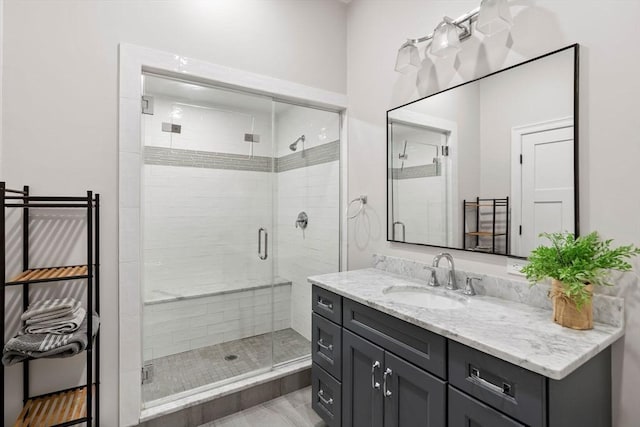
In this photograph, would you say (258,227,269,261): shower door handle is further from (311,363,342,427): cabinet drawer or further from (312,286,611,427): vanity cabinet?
(311,363,342,427): cabinet drawer

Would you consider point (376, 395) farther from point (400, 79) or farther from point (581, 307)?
point (400, 79)

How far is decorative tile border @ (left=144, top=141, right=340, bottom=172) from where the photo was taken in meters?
2.20

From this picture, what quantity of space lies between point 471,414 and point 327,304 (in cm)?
89

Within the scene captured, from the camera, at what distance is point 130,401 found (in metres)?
1.71

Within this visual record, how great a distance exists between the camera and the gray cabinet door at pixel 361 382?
1422mm

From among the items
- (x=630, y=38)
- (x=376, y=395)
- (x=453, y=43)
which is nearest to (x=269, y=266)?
(x=376, y=395)

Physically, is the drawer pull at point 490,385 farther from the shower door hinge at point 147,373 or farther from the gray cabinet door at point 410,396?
the shower door hinge at point 147,373

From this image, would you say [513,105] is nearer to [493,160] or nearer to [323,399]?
[493,160]

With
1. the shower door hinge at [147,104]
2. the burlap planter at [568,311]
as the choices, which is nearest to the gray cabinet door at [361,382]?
the burlap planter at [568,311]

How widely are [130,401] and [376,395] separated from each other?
1.35 meters

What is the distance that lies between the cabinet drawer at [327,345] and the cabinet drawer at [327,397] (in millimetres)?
47

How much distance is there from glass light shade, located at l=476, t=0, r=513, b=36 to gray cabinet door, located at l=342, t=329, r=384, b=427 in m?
1.59

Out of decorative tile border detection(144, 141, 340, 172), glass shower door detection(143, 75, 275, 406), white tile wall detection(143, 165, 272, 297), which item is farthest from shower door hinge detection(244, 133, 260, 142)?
white tile wall detection(143, 165, 272, 297)

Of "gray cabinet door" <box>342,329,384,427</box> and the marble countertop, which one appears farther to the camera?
"gray cabinet door" <box>342,329,384,427</box>
